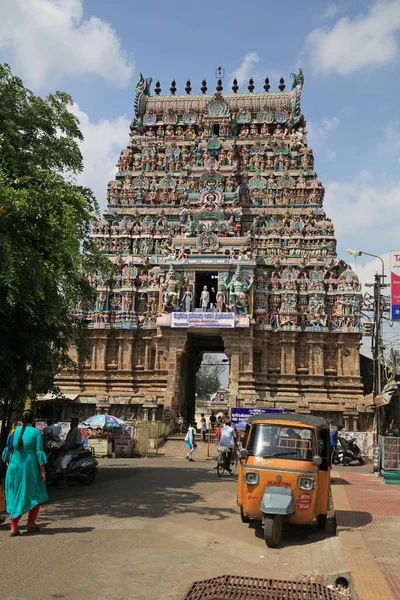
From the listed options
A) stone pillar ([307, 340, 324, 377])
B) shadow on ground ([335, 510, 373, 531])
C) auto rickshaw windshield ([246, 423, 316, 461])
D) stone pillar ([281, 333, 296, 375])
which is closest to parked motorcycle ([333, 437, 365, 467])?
stone pillar ([307, 340, 324, 377])

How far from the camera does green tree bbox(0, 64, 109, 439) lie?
10.1 meters

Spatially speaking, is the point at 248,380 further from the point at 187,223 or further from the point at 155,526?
the point at 155,526

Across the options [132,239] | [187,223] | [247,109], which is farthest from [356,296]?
[247,109]

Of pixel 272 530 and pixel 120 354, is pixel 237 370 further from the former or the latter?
pixel 272 530

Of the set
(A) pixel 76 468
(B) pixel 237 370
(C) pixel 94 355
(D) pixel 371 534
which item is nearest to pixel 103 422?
(A) pixel 76 468

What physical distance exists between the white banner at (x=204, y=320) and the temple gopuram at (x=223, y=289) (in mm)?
59

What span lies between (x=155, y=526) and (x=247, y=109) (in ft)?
134

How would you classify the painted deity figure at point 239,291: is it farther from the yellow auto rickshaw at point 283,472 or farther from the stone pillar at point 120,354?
the yellow auto rickshaw at point 283,472

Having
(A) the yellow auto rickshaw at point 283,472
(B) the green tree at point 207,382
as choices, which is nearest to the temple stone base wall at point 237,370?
(A) the yellow auto rickshaw at point 283,472

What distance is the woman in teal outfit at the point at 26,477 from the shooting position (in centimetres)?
851

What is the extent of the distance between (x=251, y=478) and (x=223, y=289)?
23.0 m

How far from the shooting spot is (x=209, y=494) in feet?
44.0

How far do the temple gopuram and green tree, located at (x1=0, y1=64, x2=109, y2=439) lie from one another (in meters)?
16.7

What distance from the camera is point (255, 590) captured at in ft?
20.1
